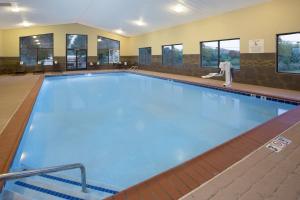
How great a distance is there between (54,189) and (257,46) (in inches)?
298

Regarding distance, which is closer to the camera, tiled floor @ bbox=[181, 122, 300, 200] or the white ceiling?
tiled floor @ bbox=[181, 122, 300, 200]

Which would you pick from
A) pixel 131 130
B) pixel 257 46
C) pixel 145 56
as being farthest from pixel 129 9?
pixel 131 130

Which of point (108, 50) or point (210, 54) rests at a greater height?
point (108, 50)

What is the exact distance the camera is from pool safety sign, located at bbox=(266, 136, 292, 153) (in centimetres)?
255

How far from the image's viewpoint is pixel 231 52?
9.32m

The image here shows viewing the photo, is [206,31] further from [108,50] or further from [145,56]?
[108,50]

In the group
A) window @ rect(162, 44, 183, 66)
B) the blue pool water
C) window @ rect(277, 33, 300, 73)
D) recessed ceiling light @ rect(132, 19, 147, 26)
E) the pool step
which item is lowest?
the pool step

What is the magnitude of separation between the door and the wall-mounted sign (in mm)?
11359

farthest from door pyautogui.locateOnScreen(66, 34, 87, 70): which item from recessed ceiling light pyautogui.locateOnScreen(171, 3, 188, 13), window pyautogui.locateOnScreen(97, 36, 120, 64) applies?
recessed ceiling light pyautogui.locateOnScreen(171, 3, 188, 13)

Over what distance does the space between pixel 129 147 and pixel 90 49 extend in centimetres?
1411

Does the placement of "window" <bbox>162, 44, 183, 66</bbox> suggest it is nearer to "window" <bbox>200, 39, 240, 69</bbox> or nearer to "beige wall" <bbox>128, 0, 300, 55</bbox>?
"beige wall" <bbox>128, 0, 300, 55</bbox>

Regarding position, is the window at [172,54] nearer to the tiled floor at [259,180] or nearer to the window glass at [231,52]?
the window glass at [231,52]

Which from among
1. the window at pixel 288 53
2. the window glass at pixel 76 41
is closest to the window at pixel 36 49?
the window glass at pixel 76 41

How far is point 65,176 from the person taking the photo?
2744 millimetres
